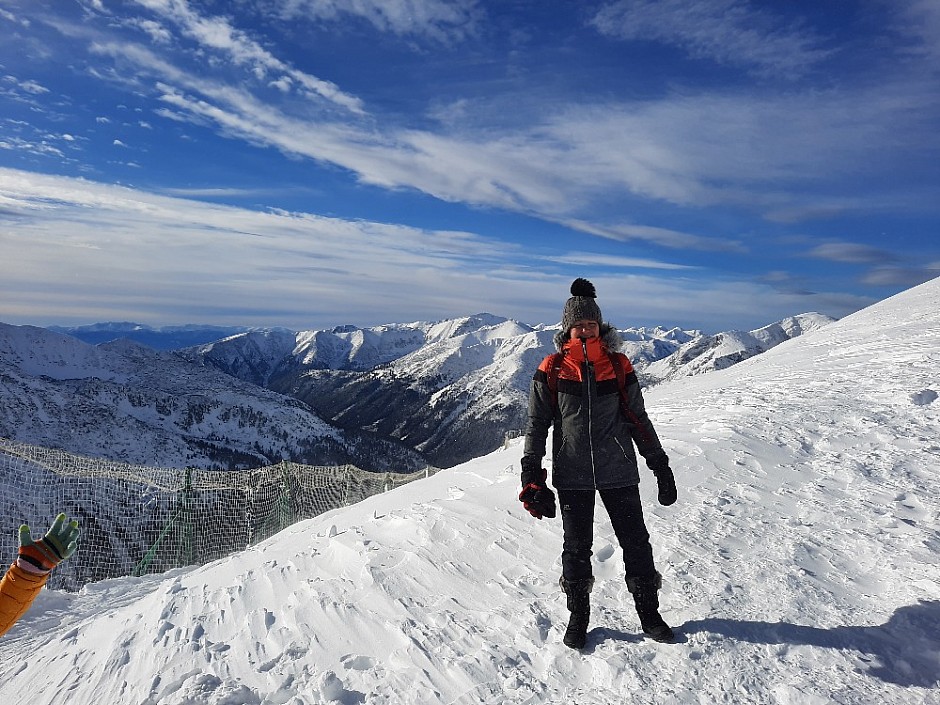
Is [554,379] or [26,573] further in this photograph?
[554,379]

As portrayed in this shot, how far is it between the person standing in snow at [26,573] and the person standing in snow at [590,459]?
3.26 metres

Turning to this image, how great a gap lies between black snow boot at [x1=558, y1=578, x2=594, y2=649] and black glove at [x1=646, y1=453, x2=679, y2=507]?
2.80 feet

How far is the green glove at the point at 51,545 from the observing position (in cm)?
354

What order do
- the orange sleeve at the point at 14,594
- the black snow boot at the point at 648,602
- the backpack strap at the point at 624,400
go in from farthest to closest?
the backpack strap at the point at 624,400
the black snow boot at the point at 648,602
the orange sleeve at the point at 14,594

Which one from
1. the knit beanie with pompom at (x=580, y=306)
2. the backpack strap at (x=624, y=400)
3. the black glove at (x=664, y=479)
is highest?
the knit beanie with pompom at (x=580, y=306)

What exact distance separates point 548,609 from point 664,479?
154 centimetres

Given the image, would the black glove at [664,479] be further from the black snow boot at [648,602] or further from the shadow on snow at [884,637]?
the shadow on snow at [884,637]

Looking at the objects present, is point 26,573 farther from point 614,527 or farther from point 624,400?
point 624,400

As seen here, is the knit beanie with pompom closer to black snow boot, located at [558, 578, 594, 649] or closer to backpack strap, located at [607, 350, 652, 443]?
backpack strap, located at [607, 350, 652, 443]

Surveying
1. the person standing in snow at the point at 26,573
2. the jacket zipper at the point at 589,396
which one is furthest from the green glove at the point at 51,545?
the jacket zipper at the point at 589,396

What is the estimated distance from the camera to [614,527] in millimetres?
4066

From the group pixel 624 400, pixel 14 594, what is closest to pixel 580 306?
pixel 624 400

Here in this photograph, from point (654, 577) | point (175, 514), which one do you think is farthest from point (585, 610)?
point (175, 514)

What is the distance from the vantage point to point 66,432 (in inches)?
5748
